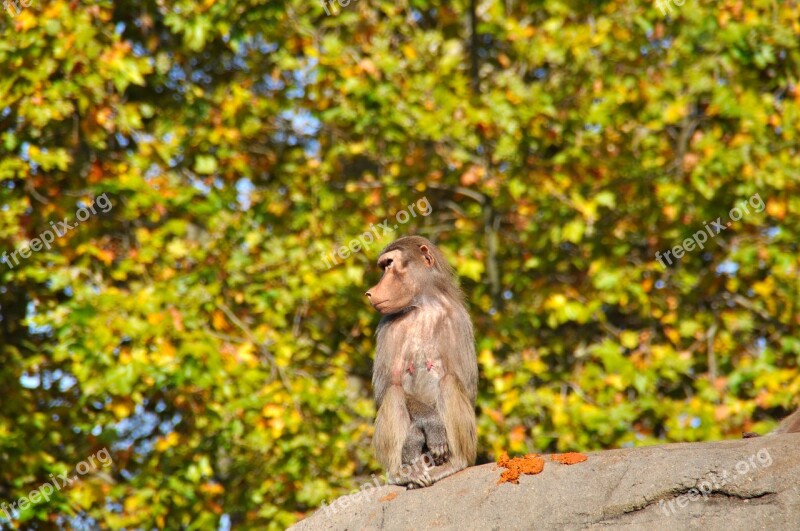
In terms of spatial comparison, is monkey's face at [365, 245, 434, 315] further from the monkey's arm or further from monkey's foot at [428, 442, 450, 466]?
monkey's foot at [428, 442, 450, 466]

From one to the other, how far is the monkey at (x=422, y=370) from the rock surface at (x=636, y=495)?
414mm

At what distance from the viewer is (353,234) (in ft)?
40.3

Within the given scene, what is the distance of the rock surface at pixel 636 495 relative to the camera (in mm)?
5457

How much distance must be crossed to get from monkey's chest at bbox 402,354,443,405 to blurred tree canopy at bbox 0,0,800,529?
393 cm

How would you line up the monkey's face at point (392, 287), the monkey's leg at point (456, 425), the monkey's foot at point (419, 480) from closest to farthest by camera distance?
1. the monkey's foot at point (419, 480)
2. the monkey's leg at point (456, 425)
3. the monkey's face at point (392, 287)

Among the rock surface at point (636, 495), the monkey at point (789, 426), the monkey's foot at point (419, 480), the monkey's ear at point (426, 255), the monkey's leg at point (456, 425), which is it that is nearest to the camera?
the rock surface at point (636, 495)

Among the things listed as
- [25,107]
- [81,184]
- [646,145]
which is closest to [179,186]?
[81,184]

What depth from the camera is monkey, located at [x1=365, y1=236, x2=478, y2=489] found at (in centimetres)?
700

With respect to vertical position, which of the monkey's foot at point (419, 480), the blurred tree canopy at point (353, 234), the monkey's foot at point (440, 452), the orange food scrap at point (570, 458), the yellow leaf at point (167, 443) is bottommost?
the orange food scrap at point (570, 458)

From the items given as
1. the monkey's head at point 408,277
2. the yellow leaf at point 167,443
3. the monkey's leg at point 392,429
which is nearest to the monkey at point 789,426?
the monkey's leg at point 392,429

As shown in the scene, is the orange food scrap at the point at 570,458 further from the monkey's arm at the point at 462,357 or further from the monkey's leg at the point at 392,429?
the monkey's leg at the point at 392,429

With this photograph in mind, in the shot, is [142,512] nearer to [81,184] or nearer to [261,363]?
[261,363]

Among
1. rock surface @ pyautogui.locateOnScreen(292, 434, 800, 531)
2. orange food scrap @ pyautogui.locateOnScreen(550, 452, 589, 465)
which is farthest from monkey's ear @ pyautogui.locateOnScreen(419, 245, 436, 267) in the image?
orange food scrap @ pyautogui.locateOnScreen(550, 452, 589, 465)

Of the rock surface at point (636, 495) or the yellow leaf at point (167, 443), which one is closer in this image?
the rock surface at point (636, 495)
